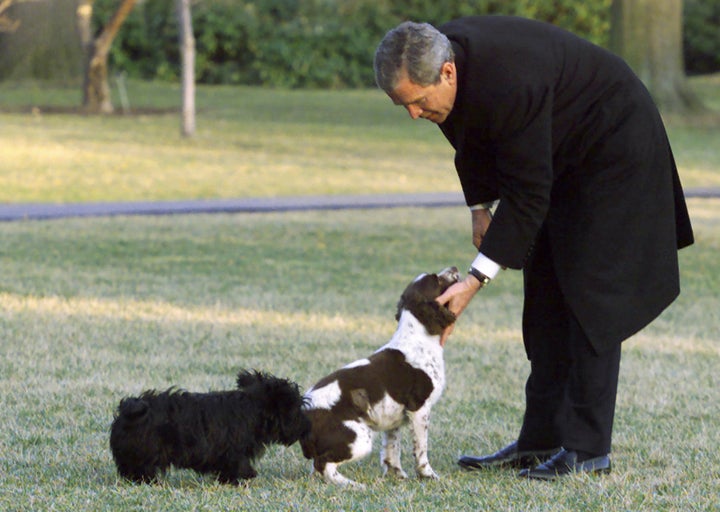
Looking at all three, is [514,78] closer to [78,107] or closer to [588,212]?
[588,212]

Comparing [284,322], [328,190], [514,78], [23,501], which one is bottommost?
[328,190]

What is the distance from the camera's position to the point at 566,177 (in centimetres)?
494

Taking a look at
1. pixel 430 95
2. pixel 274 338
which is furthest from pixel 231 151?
pixel 430 95

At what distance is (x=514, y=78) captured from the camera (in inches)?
182

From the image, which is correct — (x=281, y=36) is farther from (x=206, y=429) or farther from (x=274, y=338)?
(x=206, y=429)

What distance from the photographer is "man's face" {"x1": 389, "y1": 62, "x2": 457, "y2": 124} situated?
4.46m

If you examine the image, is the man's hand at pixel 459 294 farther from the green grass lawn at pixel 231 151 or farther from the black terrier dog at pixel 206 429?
the green grass lawn at pixel 231 151

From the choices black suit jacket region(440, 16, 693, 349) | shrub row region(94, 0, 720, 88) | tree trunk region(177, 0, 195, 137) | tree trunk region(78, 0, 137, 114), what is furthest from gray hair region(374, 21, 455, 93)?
shrub row region(94, 0, 720, 88)

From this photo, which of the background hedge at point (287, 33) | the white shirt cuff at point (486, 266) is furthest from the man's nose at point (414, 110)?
the background hedge at point (287, 33)

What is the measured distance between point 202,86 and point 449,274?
35447 mm

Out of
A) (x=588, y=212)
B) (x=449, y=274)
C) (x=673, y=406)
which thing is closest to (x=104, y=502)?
(x=449, y=274)

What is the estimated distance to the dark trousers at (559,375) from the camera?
5039 millimetres

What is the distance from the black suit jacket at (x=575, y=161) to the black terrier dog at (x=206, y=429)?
3.34 ft

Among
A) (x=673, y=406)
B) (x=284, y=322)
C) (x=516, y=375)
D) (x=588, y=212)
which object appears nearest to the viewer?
(x=588, y=212)
